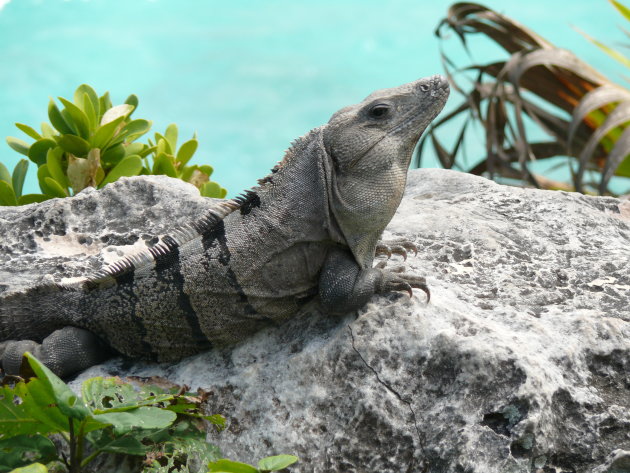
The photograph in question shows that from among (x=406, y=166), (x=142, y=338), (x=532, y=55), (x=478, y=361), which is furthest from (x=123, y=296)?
(x=532, y=55)

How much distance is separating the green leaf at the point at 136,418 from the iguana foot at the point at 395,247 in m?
1.48

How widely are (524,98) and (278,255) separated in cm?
601

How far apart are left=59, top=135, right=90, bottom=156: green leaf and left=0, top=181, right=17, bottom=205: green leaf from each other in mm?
486

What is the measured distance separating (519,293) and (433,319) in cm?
56

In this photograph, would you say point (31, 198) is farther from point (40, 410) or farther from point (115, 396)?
point (40, 410)

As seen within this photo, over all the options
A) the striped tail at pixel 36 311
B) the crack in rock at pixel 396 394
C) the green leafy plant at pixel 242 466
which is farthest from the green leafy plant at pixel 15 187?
the green leafy plant at pixel 242 466

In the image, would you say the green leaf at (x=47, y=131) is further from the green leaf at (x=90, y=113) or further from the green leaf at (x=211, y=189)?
the green leaf at (x=211, y=189)

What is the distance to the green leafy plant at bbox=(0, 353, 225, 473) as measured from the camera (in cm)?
266

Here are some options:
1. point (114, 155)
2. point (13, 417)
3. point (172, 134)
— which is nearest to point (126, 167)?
point (114, 155)

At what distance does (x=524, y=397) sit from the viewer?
2.99 metres

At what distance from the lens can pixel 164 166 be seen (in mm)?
5500

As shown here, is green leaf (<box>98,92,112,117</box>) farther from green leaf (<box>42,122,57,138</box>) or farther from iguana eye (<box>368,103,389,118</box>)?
iguana eye (<box>368,103,389,118</box>)

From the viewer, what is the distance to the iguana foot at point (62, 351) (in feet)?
12.3

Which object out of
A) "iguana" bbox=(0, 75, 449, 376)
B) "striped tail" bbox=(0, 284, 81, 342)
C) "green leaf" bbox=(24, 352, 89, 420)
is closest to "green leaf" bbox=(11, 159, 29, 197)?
"striped tail" bbox=(0, 284, 81, 342)
